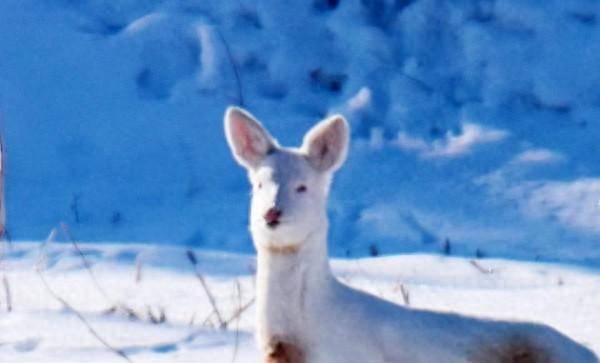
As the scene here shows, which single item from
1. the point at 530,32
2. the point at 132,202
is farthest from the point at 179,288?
the point at 530,32

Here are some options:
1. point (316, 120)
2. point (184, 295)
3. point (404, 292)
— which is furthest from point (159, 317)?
point (316, 120)

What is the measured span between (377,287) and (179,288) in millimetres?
904

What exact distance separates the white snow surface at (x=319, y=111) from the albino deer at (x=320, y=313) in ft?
13.9

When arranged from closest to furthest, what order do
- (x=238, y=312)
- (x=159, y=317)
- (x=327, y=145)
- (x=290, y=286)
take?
(x=290, y=286)
(x=327, y=145)
(x=238, y=312)
(x=159, y=317)

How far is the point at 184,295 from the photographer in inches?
264

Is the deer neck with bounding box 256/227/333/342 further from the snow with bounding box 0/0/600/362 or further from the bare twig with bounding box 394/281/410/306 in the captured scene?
the snow with bounding box 0/0/600/362

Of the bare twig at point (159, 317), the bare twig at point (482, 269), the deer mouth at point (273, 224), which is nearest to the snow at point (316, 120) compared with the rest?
the bare twig at point (482, 269)

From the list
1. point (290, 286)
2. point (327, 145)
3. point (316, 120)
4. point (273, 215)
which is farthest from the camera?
point (316, 120)

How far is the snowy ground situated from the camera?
18.1ft

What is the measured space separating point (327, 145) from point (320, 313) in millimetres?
526

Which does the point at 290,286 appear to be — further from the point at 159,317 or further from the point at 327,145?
the point at 159,317

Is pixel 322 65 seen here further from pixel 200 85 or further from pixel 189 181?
pixel 189 181

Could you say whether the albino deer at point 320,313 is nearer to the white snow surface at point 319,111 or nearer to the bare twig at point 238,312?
the bare twig at point 238,312

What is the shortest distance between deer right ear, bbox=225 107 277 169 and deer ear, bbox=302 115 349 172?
4.5 inches
